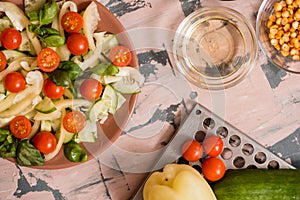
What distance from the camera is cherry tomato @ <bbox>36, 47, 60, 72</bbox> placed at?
157 cm

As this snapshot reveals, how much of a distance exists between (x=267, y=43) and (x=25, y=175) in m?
0.83

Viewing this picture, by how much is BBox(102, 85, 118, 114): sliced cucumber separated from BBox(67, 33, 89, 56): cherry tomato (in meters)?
0.13

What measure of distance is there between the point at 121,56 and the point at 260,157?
1.68ft

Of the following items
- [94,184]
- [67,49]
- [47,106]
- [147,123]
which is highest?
[67,49]

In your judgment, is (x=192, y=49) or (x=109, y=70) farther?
(x=192, y=49)

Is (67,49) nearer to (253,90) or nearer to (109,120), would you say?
(109,120)

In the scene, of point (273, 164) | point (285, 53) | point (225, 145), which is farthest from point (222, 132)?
point (285, 53)

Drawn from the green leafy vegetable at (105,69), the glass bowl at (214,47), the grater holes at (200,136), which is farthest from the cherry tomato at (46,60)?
the grater holes at (200,136)

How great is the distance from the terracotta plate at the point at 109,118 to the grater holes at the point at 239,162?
1.17 feet

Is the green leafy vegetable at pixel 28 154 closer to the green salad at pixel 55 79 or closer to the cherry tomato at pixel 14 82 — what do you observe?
the green salad at pixel 55 79

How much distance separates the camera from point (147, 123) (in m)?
1.70

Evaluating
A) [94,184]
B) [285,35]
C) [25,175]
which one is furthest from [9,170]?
[285,35]

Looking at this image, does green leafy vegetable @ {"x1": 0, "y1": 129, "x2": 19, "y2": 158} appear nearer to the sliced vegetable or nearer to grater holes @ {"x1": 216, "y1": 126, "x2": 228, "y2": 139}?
the sliced vegetable

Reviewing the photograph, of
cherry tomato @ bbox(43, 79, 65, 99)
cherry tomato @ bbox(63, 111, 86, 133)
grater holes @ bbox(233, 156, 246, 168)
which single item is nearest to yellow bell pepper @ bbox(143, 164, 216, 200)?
grater holes @ bbox(233, 156, 246, 168)
